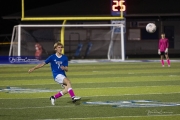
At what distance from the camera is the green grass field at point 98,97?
1124cm

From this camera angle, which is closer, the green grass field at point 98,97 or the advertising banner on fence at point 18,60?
the green grass field at point 98,97

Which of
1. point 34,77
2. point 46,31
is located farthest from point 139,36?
point 34,77

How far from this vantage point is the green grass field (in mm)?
11242

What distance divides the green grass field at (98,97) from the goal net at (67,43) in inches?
326

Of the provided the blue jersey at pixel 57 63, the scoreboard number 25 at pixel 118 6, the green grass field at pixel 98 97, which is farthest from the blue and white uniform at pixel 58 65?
the scoreboard number 25 at pixel 118 6

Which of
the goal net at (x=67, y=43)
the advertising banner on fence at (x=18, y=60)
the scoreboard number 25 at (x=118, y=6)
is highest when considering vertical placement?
the scoreboard number 25 at (x=118, y=6)

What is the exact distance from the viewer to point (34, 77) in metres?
20.5

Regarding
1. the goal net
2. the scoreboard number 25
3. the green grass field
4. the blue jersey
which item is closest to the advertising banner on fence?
the goal net

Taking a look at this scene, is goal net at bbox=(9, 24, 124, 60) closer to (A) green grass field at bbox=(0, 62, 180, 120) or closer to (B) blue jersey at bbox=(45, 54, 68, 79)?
(A) green grass field at bbox=(0, 62, 180, 120)

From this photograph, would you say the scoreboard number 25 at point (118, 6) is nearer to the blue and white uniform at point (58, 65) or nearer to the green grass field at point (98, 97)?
the green grass field at point (98, 97)

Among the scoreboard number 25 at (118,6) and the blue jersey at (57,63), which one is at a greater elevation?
the scoreboard number 25 at (118,6)

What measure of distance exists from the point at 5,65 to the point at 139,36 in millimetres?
17560

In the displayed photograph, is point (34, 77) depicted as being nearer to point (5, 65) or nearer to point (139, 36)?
point (5, 65)

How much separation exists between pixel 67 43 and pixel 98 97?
20413 millimetres
